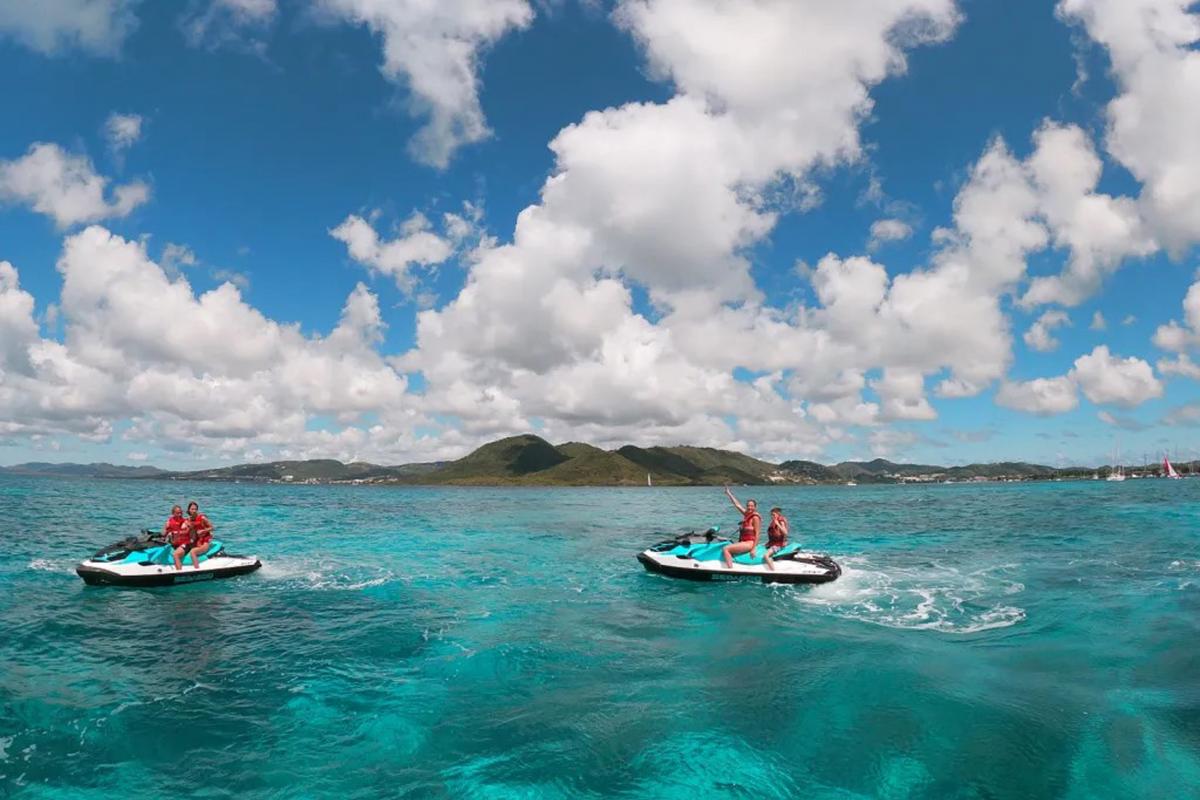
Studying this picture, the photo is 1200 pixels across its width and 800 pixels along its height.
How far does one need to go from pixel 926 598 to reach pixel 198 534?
3489cm

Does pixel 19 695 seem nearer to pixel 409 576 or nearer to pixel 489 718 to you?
pixel 489 718

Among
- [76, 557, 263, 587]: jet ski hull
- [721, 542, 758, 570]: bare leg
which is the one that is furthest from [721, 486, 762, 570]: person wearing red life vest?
[76, 557, 263, 587]: jet ski hull

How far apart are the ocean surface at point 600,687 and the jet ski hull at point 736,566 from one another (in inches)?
34.4

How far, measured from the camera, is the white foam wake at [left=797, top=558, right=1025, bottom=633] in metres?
24.4

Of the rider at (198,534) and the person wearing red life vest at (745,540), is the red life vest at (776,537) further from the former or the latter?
the rider at (198,534)

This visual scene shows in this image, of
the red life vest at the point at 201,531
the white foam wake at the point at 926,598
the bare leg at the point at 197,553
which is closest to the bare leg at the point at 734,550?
the white foam wake at the point at 926,598

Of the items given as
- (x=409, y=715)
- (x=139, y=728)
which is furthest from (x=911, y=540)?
(x=139, y=728)

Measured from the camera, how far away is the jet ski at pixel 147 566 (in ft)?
94.3

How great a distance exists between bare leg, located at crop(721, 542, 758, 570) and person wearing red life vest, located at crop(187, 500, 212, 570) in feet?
83.9

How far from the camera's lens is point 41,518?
63.7 meters

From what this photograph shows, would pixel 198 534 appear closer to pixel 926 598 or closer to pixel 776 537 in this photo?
pixel 776 537

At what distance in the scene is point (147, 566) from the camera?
29.5 m

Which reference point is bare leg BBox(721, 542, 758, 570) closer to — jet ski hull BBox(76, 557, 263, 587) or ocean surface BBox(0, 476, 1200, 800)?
ocean surface BBox(0, 476, 1200, 800)

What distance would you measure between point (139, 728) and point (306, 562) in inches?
1022
